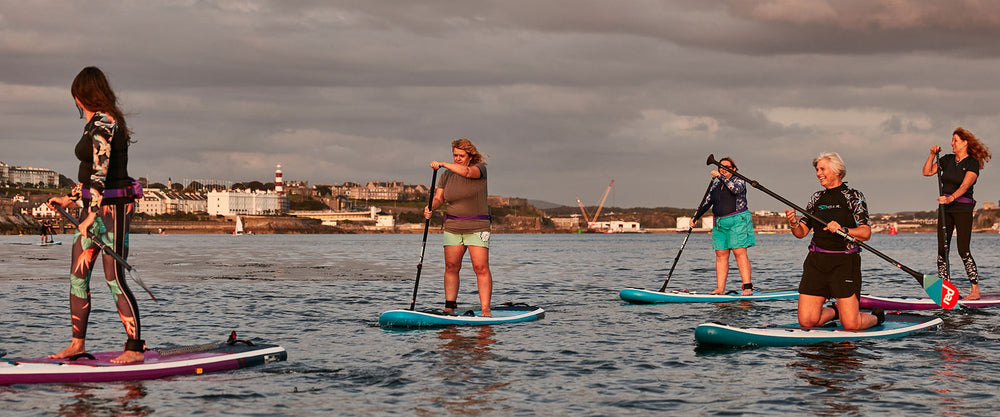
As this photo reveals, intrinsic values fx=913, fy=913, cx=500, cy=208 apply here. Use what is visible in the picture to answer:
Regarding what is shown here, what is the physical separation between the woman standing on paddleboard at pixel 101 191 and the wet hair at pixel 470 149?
466 centimetres

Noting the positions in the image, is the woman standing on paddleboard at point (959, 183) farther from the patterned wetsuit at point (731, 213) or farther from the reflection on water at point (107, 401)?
the reflection on water at point (107, 401)

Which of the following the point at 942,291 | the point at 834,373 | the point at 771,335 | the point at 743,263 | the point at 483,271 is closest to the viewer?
the point at 834,373

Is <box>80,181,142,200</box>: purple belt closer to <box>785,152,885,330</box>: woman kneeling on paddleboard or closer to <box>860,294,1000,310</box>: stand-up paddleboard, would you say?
<box>785,152,885,330</box>: woman kneeling on paddleboard

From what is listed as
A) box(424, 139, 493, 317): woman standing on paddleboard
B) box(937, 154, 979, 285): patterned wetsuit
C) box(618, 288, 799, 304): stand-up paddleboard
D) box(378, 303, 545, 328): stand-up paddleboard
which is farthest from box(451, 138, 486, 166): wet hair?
box(937, 154, 979, 285): patterned wetsuit

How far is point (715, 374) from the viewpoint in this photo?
9062mm

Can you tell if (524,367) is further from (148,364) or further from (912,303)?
(912,303)

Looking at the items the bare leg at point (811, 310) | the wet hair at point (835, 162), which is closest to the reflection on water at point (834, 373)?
the bare leg at point (811, 310)

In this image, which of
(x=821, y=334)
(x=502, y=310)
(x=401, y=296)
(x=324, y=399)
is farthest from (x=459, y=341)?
(x=401, y=296)

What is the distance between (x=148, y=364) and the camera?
8.55 m

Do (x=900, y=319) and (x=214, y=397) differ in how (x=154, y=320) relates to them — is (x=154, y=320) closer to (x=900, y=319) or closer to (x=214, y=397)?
(x=214, y=397)

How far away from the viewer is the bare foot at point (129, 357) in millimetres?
8523

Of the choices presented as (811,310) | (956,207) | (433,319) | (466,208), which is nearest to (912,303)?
(956,207)

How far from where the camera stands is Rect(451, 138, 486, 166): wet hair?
12172 millimetres

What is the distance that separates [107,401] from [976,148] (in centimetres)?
1328
